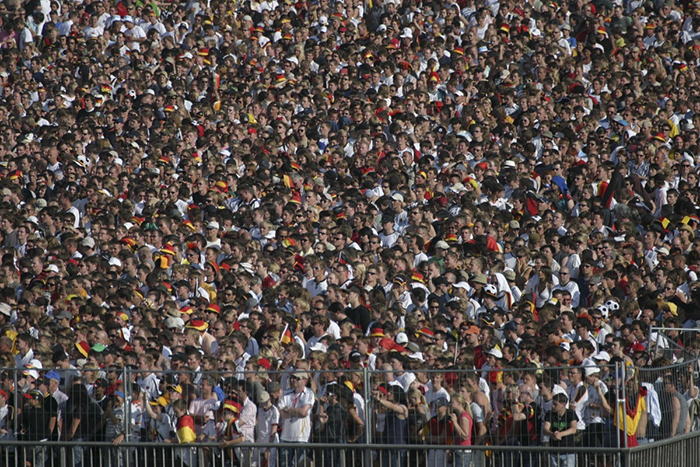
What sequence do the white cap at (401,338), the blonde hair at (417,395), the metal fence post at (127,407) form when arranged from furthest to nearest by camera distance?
the white cap at (401,338) < the metal fence post at (127,407) < the blonde hair at (417,395)

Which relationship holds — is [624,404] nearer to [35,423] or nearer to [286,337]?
[286,337]

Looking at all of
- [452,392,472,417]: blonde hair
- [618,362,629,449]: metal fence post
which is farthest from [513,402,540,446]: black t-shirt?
[618,362,629,449]: metal fence post

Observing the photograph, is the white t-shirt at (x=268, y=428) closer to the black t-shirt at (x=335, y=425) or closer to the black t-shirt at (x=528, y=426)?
the black t-shirt at (x=335, y=425)

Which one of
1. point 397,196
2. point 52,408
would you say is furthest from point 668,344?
point 52,408

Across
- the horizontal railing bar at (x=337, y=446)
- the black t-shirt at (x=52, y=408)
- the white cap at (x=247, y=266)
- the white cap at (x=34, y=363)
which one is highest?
the white cap at (x=247, y=266)

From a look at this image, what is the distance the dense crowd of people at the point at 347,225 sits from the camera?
13.6 metres

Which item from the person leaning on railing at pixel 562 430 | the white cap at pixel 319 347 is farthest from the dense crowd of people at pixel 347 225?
the white cap at pixel 319 347

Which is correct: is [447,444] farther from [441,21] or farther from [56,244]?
[441,21]

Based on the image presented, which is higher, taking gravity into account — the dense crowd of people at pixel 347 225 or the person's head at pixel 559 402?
the dense crowd of people at pixel 347 225

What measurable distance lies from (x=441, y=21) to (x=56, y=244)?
9.20 meters

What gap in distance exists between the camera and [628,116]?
2152cm

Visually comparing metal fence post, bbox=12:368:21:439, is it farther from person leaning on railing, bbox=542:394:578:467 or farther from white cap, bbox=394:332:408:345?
person leaning on railing, bbox=542:394:578:467

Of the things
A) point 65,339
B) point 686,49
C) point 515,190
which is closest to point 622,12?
point 686,49

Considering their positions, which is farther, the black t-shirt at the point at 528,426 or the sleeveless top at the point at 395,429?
the sleeveless top at the point at 395,429
